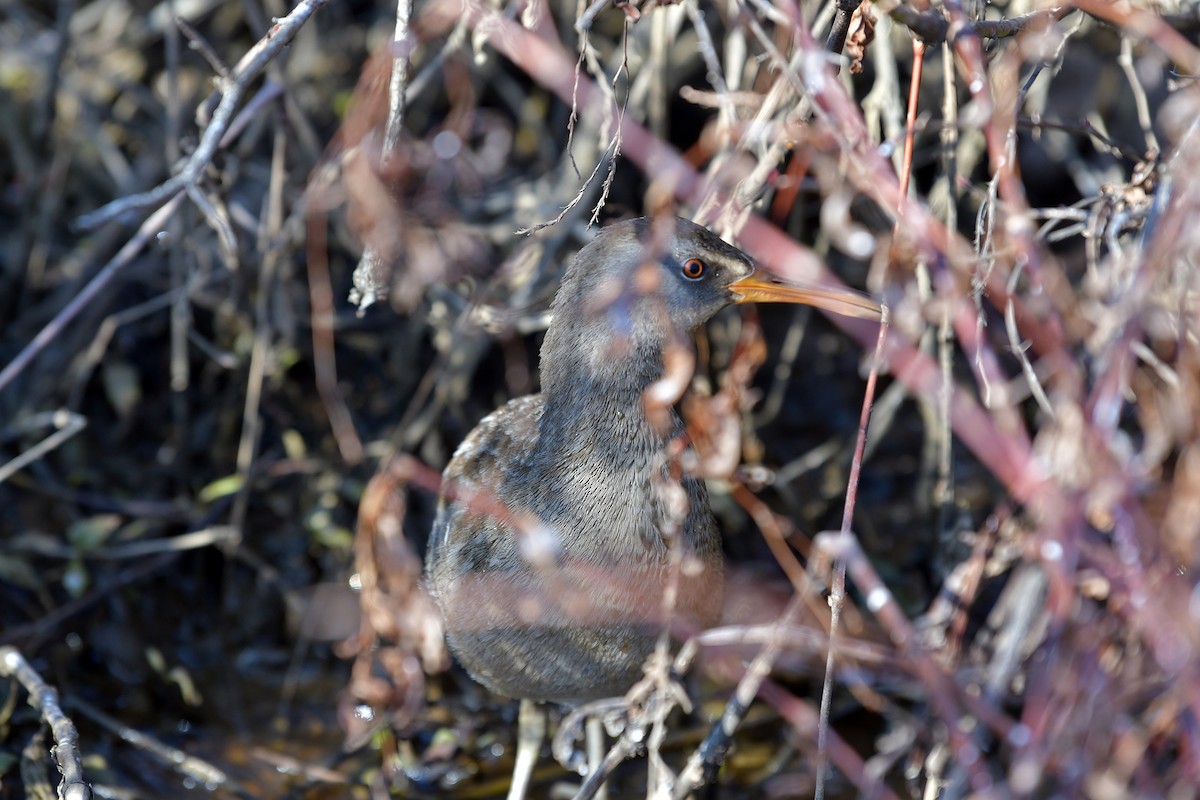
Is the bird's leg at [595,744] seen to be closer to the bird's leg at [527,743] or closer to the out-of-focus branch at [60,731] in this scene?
the bird's leg at [527,743]

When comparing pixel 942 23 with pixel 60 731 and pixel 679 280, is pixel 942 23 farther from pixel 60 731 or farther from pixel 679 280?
pixel 60 731

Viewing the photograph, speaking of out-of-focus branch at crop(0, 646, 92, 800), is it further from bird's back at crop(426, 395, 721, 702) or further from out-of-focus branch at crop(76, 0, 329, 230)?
out-of-focus branch at crop(76, 0, 329, 230)

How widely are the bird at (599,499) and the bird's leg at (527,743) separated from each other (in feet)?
1.65

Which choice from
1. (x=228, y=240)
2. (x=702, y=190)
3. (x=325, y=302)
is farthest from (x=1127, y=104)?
(x=228, y=240)

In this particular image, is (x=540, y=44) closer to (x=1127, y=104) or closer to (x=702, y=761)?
(x=702, y=761)

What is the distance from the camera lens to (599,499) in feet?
8.75

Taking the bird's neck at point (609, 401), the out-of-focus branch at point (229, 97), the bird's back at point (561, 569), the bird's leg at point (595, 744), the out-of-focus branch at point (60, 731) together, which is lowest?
the bird's leg at point (595, 744)

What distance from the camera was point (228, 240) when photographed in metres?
2.76

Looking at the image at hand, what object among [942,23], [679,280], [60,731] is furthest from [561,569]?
[942,23]

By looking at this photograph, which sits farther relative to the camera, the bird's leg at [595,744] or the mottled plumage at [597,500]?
the bird's leg at [595,744]

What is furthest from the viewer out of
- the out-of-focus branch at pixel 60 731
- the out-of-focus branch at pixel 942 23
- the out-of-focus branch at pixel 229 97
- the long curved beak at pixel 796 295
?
the long curved beak at pixel 796 295

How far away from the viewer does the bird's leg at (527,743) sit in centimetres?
334

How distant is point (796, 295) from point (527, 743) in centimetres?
149

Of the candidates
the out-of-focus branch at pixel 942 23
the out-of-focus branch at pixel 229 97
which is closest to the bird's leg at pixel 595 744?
the out-of-focus branch at pixel 229 97
